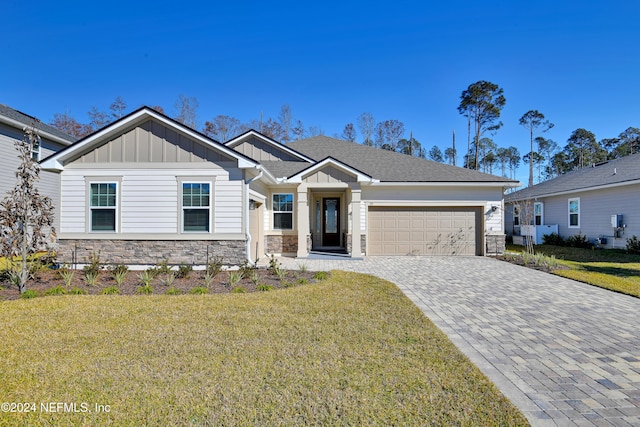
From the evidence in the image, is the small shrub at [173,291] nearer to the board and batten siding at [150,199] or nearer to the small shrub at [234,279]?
the small shrub at [234,279]

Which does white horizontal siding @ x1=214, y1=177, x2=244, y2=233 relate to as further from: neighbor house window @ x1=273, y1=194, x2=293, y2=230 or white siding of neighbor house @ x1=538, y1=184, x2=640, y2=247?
white siding of neighbor house @ x1=538, y1=184, x2=640, y2=247

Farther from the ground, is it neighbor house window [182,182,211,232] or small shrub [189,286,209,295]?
neighbor house window [182,182,211,232]

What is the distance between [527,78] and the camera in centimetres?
1598

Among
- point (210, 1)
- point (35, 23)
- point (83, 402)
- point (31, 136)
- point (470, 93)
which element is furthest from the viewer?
point (470, 93)

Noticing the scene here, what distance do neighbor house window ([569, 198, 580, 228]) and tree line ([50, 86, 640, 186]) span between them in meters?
15.5

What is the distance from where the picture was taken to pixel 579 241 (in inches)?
647

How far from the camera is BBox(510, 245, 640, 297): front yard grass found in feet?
25.5

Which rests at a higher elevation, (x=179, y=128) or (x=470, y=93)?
(x=470, y=93)

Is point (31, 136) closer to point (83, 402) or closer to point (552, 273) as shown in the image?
point (83, 402)

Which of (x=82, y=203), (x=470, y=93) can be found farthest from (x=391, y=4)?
(x=470, y=93)

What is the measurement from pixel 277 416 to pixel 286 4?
482 inches

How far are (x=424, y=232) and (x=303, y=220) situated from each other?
515 centimetres

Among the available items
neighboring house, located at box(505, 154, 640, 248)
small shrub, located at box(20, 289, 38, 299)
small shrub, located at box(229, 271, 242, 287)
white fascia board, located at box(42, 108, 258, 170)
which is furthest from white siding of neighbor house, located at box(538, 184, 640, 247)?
small shrub, located at box(20, 289, 38, 299)

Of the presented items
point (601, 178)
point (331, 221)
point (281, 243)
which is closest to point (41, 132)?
point (281, 243)
